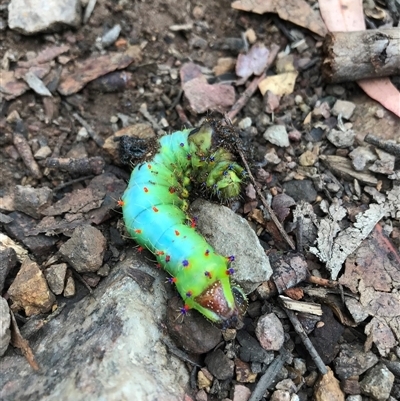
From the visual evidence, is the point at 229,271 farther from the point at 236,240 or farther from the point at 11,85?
the point at 11,85

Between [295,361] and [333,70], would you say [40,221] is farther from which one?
[333,70]

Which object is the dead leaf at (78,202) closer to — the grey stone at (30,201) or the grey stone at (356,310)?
the grey stone at (30,201)

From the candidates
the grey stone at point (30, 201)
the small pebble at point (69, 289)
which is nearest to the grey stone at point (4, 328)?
the small pebble at point (69, 289)

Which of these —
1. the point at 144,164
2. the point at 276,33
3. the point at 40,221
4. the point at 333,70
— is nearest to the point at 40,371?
the point at 40,221

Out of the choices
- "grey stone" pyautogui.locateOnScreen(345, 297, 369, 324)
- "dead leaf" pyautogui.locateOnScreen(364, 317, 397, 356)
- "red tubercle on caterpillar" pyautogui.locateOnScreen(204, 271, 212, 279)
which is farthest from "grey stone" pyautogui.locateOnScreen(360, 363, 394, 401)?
"red tubercle on caterpillar" pyautogui.locateOnScreen(204, 271, 212, 279)

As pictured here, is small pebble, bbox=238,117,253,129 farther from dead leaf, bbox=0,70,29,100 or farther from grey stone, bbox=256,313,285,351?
dead leaf, bbox=0,70,29,100

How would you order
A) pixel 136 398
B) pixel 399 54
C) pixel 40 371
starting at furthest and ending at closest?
pixel 399 54
pixel 40 371
pixel 136 398

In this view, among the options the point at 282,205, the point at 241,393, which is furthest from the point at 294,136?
the point at 241,393
